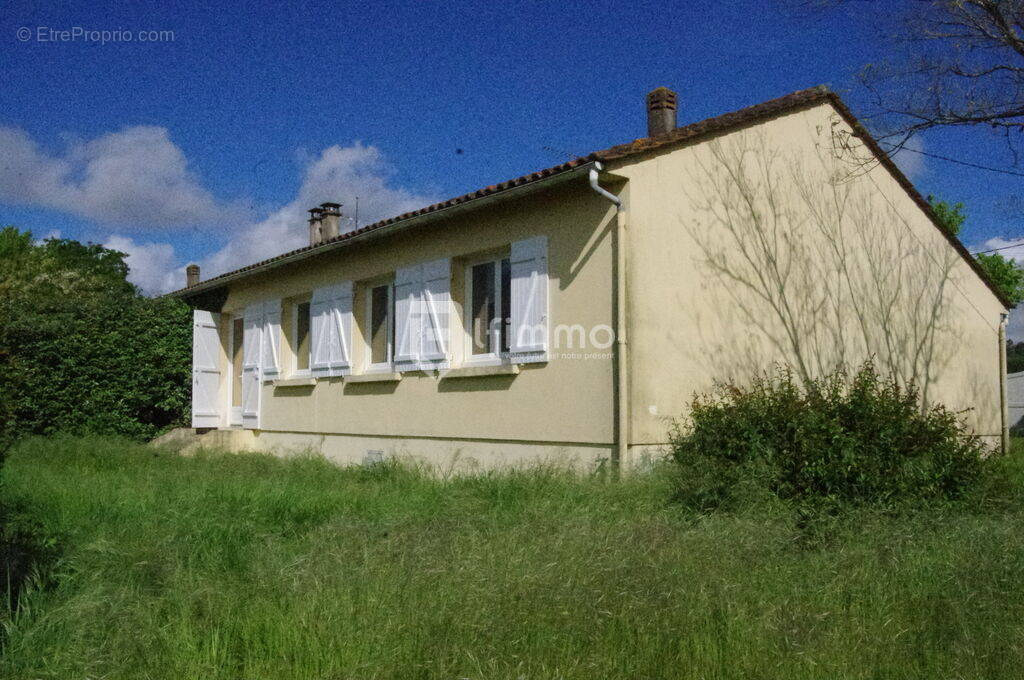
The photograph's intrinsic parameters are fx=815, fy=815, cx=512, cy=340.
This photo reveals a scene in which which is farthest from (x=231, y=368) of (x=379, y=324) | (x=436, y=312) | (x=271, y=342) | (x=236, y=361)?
(x=436, y=312)

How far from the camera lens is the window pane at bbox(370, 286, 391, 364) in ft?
39.0

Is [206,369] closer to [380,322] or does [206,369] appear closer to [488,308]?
[380,322]

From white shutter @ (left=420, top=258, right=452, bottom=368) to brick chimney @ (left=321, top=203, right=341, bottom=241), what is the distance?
20.8ft

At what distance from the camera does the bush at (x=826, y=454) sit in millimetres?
6613

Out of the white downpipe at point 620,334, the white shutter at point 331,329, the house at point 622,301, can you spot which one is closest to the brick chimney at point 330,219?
the house at point 622,301

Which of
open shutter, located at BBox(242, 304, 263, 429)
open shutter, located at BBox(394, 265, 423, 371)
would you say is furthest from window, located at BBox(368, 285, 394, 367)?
open shutter, located at BBox(242, 304, 263, 429)

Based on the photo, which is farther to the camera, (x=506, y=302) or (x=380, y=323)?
(x=380, y=323)

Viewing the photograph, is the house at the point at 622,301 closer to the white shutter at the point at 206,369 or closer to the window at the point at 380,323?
the window at the point at 380,323

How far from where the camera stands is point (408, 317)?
10.9 m

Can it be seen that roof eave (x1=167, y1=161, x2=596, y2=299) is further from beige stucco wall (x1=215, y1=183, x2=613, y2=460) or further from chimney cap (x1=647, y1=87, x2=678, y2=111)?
chimney cap (x1=647, y1=87, x2=678, y2=111)

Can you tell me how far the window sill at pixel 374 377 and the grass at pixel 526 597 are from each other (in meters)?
4.51

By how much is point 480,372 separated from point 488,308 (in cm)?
92

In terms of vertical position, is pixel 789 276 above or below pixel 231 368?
above

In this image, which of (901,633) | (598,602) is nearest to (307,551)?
(598,602)
